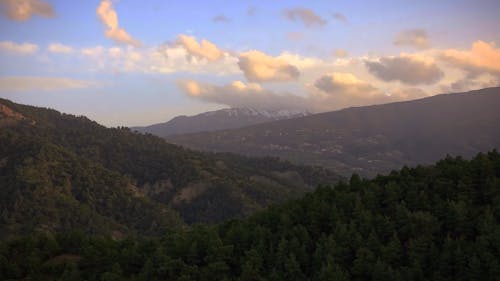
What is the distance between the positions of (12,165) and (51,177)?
15.9 meters

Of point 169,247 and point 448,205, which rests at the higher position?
point 448,205

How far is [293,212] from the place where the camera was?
70000 millimetres

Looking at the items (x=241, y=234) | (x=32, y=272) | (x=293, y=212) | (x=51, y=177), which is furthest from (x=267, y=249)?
(x=51, y=177)

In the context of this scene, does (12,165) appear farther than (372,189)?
Yes

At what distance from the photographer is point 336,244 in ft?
189

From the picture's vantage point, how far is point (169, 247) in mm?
65812

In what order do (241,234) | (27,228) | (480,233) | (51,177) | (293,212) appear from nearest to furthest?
(480,233) < (241,234) < (293,212) < (27,228) < (51,177)

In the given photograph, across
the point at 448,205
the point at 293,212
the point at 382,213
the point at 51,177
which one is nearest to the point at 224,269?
the point at 293,212

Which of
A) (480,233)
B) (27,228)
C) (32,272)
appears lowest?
(27,228)

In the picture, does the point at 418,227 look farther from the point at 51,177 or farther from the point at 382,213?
the point at 51,177

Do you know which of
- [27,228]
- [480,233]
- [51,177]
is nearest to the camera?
[480,233]

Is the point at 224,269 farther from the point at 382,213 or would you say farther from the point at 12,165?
the point at 12,165

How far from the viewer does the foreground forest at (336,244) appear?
53156 millimetres

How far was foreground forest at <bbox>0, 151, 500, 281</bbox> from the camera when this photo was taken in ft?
174
